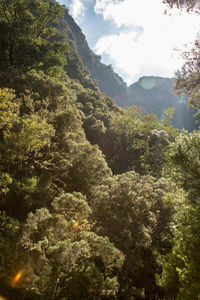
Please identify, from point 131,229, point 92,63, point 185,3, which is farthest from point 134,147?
Answer: point 92,63

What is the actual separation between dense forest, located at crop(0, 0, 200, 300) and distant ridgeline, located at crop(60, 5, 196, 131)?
37849 mm

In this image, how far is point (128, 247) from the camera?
890 cm

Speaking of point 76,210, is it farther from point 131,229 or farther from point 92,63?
point 92,63

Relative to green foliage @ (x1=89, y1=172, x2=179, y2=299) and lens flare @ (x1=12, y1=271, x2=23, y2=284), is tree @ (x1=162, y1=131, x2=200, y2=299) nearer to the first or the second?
green foliage @ (x1=89, y1=172, x2=179, y2=299)

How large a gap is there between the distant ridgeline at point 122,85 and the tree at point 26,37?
25.3 metres

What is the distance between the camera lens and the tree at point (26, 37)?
59.9 feet

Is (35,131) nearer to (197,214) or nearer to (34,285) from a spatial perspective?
(34,285)

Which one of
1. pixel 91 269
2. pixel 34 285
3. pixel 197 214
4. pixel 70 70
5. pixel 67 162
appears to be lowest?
pixel 34 285

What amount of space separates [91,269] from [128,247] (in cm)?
388

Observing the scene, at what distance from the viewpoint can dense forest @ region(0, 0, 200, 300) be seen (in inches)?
224

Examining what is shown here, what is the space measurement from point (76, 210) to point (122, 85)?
130 metres

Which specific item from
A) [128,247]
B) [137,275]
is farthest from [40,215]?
[137,275]

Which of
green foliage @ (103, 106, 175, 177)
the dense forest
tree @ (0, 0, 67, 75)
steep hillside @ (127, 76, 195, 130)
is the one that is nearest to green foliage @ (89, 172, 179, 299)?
the dense forest

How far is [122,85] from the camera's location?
124812 mm
